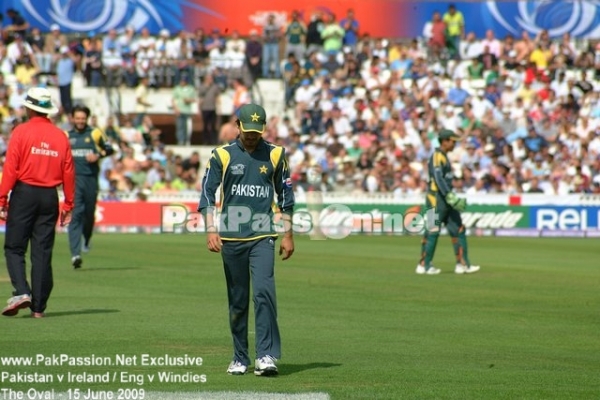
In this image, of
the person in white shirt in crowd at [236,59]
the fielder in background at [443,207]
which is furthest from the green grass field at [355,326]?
the person in white shirt in crowd at [236,59]

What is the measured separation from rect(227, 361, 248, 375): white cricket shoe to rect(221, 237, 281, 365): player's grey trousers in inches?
1.3

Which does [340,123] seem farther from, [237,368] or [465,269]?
[237,368]

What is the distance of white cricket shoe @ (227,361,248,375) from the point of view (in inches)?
389

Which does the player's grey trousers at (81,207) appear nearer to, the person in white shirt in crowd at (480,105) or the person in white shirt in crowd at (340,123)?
the person in white shirt in crowd at (340,123)

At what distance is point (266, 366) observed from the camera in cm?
977

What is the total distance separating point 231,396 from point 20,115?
85.2 feet

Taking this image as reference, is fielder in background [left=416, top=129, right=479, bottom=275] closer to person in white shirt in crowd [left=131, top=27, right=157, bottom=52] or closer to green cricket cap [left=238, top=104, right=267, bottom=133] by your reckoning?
green cricket cap [left=238, top=104, right=267, bottom=133]

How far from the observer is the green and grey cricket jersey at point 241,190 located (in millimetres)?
9953

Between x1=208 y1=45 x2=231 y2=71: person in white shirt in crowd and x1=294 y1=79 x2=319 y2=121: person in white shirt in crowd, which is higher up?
x1=208 y1=45 x2=231 y2=71: person in white shirt in crowd

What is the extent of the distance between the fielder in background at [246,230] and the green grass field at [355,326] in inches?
12.2

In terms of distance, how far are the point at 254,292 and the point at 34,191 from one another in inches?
145

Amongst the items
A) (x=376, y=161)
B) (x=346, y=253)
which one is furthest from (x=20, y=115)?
(x=346, y=253)

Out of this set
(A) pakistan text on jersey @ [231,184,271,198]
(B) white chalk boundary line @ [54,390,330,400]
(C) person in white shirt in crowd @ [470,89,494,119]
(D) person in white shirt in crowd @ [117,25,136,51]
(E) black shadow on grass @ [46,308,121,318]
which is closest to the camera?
(B) white chalk boundary line @ [54,390,330,400]

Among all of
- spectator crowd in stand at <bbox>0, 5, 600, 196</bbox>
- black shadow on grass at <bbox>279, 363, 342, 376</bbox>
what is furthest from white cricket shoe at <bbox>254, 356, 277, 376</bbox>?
spectator crowd in stand at <bbox>0, 5, 600, 196</bbox>
